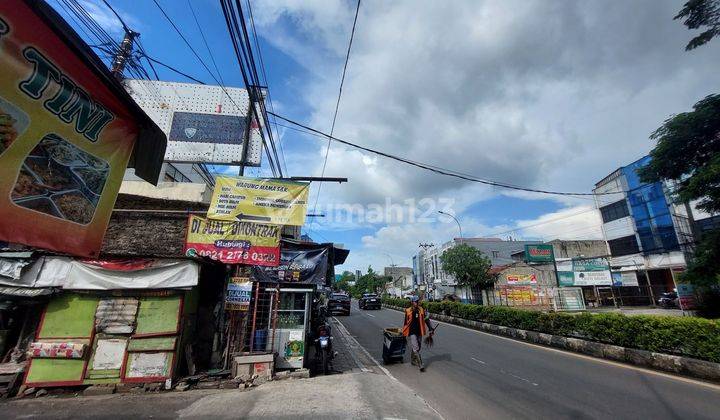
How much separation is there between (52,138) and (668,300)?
3813 cm

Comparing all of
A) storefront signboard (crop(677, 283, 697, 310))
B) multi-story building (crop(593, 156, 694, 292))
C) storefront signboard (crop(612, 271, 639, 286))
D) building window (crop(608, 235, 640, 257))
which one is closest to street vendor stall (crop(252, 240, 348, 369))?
storefront signboard (crop(677, 283, 697, 310))

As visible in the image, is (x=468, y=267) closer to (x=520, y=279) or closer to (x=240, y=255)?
(x=520, y=279)

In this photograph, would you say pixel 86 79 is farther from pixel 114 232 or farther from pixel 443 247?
pixel 443 247

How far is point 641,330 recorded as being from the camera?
9344mm

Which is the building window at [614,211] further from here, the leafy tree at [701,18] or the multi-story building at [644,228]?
the leafy tree at [701,18]

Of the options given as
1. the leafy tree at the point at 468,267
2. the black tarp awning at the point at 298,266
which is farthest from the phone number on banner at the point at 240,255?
the leafy tree at the point at 468,267

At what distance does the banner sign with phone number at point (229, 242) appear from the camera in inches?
323

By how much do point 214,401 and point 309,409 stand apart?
1.99 m

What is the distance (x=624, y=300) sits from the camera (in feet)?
101

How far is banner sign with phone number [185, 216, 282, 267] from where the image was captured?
8.20 metres

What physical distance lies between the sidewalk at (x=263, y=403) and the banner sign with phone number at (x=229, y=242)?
294cm

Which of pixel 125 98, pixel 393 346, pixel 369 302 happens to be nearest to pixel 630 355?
pixel 393 346

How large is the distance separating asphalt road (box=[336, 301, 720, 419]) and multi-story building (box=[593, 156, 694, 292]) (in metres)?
23.7

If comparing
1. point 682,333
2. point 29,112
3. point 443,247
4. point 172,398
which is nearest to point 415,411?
point 172,398
